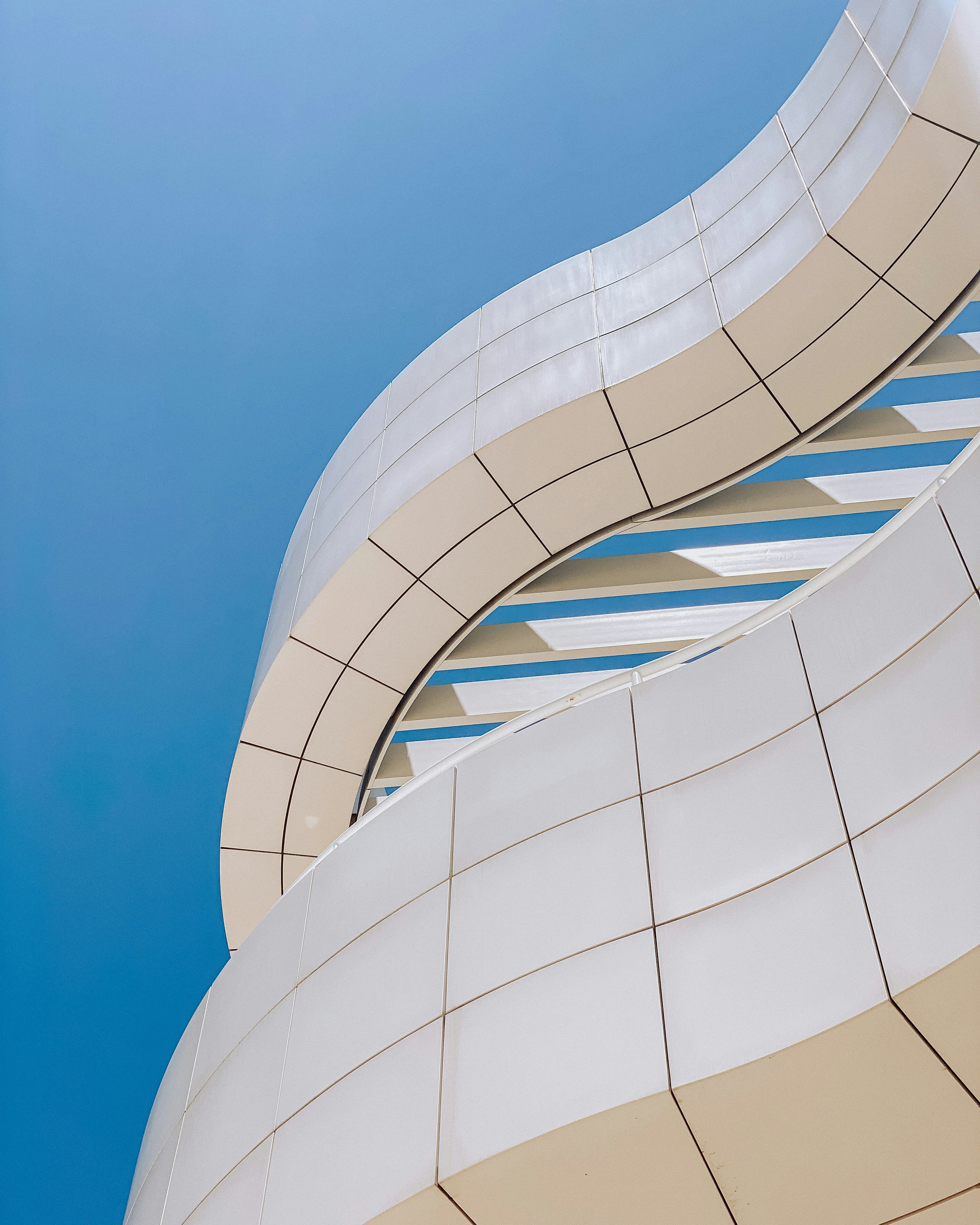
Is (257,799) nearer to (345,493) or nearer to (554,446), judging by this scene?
(345,493)

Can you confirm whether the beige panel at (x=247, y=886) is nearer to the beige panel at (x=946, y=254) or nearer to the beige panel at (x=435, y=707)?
the beige panel at (x=435, y=707)

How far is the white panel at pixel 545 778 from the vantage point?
15.1 feet

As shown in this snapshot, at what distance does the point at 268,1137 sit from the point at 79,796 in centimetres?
1268

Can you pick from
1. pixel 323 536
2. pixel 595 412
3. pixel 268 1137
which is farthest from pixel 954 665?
pixel 323 536

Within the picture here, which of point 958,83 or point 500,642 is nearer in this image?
point 958,83

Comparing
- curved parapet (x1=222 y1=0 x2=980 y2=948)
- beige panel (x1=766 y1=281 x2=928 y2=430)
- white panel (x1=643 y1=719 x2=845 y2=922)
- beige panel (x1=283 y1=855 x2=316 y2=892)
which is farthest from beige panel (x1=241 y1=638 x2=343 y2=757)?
white panel (x1=643 y1=719 x2=845 y2=922)

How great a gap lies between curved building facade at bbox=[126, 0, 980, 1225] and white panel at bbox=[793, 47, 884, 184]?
3 cm

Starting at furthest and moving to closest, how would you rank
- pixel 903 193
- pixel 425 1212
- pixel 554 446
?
1. pixel 554 446
2. pixel 903 193
3. pixel 425 1212

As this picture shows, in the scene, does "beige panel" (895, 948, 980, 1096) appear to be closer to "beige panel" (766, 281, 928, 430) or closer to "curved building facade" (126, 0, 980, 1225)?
"curved building facade" (126, 0, 980, 1225)

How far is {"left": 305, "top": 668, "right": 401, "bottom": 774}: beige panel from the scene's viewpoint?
8.88 m

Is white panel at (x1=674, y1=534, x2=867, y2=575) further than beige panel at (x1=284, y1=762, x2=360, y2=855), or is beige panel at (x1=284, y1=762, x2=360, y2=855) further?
beige panel at (x1=284, y1=762, x2=360, y2=855)

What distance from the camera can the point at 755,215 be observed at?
8.34 metres

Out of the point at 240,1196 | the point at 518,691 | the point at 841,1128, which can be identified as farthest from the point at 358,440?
the point at 841,1128

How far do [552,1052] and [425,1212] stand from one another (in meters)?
0.70
